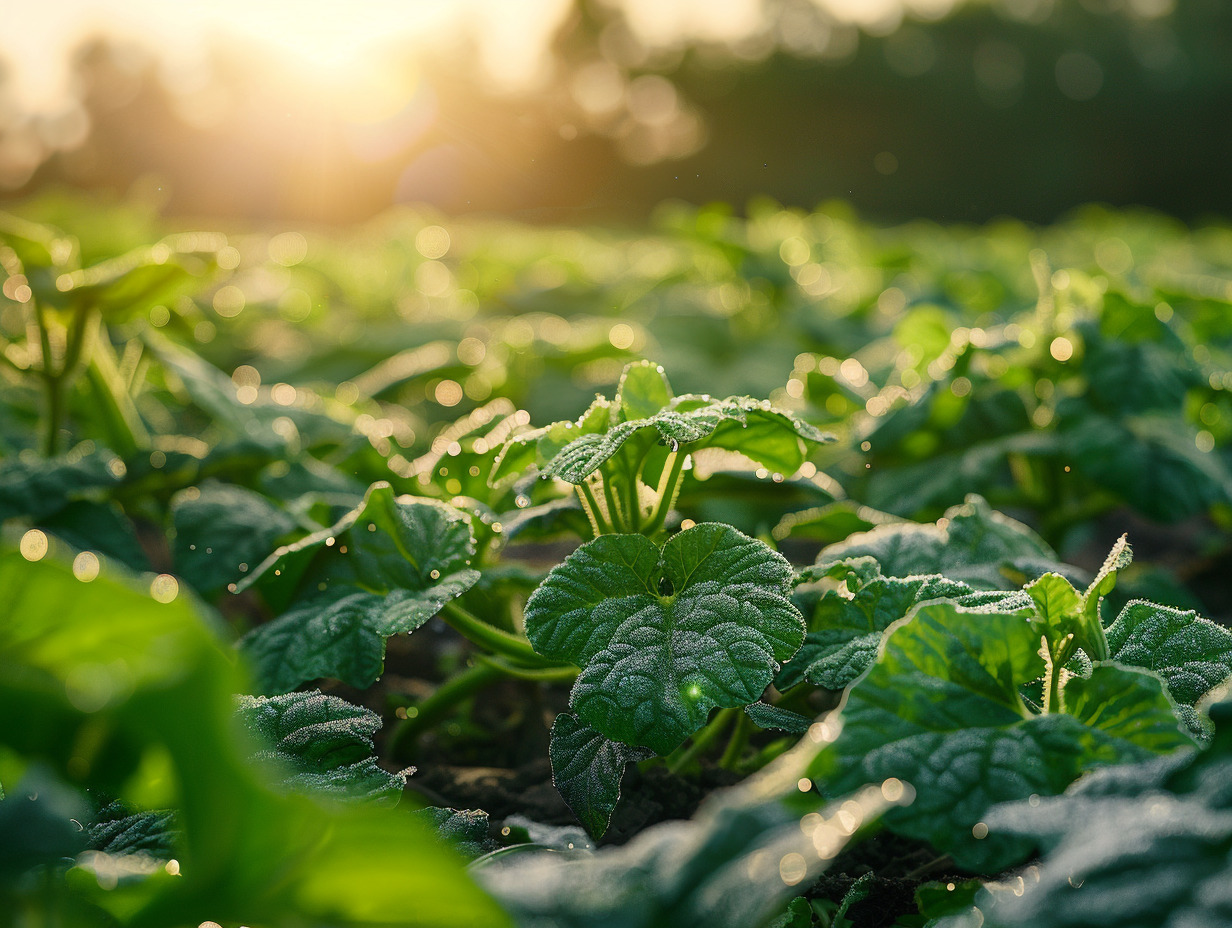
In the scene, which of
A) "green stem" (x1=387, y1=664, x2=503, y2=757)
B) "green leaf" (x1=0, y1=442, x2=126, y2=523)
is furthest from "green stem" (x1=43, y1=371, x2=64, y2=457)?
"green stem" (x1=387, y1=664, x2=503, y2=757)

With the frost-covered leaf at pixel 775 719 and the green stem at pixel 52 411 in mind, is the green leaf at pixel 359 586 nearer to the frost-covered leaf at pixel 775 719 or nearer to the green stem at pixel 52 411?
the frost-covered leaf at pixel 775 719

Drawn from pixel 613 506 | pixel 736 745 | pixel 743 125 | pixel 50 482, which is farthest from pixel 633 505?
pixel 743 125

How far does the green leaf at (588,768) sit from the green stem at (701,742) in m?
0.15

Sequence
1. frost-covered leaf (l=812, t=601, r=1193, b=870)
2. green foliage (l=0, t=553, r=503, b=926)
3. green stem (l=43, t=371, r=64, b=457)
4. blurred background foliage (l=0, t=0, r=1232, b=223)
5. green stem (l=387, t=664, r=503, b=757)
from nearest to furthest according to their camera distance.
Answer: green foliage (l=0, t=553, r=503, b=926) → frost-covered leaf (l=812, t=601, r=1193, b=870) → green stem (l=387, t=664, r=503, b=757) → green stem (l=43, t=371, r=64, b=457) → blurred background foliage (l=0, t=0, r=1232, b=223)

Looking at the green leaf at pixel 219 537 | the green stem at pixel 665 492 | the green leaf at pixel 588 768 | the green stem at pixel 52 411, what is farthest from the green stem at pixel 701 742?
the green stem at pixel 52 411

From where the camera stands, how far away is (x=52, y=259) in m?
1.54

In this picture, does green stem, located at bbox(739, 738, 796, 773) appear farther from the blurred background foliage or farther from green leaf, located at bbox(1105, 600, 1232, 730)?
the blurred background foliage

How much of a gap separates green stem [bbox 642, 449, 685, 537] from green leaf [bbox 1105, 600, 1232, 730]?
481mm

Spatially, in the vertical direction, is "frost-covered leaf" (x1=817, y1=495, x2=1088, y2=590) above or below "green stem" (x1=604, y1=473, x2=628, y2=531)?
below

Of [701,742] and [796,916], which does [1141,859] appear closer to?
[796,916]

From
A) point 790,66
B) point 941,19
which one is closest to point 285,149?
point 790,66

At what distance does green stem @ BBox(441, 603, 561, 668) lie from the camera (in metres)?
1.08

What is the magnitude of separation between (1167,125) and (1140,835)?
28.7 metres

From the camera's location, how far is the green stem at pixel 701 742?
110 centimetres
